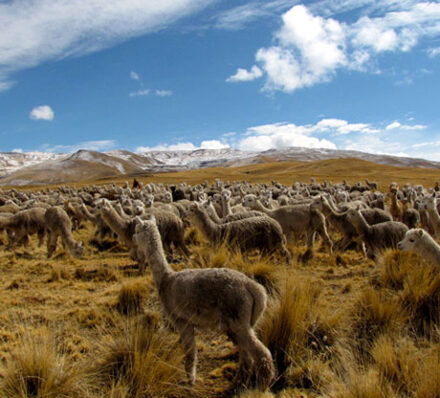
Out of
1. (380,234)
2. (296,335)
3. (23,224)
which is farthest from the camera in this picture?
(23,224)

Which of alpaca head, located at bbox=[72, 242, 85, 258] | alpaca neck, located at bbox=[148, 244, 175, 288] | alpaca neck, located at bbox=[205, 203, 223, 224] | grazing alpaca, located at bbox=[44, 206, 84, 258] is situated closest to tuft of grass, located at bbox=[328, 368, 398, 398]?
alpaca neck, located at bbox=[148, 244, 175, 288]

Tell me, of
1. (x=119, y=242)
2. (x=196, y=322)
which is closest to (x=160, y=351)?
(x=196, y=322)

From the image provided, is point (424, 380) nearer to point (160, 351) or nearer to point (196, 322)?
point (196, 322)

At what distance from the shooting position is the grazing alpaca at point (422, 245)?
5.91 m

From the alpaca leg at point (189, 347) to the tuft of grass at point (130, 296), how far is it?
2.05 metres

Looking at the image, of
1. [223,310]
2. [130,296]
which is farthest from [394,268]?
[130,296]

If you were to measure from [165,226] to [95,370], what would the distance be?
585cm

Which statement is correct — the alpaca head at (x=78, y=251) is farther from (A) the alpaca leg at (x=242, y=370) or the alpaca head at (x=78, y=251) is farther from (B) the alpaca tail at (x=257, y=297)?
(B) the alpaca tail at (x=257, y=297)

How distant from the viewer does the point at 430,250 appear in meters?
5.95

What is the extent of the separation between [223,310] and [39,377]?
1.78 m

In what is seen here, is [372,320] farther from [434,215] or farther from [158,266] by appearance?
[434,215]

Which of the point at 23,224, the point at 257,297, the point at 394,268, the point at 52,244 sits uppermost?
the point at 257,297

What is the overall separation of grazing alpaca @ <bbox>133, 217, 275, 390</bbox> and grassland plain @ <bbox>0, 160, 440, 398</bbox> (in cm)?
22

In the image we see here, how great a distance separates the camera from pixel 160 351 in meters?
3.79
